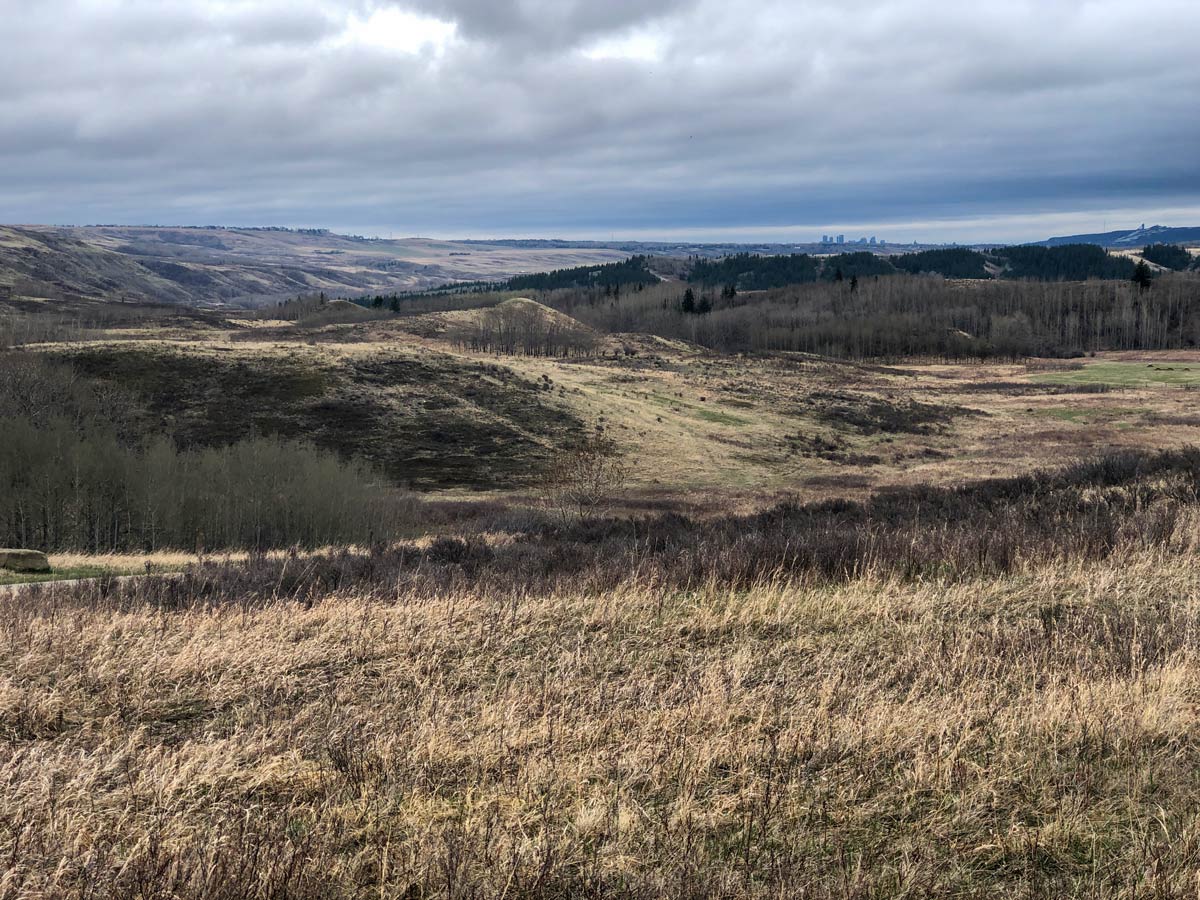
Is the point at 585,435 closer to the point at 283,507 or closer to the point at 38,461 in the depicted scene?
the point at 283,507

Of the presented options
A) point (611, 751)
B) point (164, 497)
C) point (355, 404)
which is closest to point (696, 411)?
point (355, 404)

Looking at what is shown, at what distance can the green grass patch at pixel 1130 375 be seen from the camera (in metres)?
88.6

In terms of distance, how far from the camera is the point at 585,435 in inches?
2376

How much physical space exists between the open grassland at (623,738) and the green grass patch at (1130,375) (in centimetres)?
9570

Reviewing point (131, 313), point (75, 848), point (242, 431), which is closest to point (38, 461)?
point (242, 431)

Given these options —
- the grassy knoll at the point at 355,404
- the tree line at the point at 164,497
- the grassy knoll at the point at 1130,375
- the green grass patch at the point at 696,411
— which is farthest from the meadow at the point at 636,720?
the grassy knoll at the point at 1130,375

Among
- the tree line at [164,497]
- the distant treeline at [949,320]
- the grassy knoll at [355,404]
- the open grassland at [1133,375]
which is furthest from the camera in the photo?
the distant treeline at [949,320]

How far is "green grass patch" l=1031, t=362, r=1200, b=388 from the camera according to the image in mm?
88625

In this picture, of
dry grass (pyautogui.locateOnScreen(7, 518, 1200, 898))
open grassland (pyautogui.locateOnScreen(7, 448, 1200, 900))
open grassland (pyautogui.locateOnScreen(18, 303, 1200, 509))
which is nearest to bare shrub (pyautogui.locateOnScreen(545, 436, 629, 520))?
open grassland (pyautogui.locateOnScreen(18, 303, 1200, 509))

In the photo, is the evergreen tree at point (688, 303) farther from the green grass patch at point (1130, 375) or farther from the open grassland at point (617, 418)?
the open grassland at point (617, 418)

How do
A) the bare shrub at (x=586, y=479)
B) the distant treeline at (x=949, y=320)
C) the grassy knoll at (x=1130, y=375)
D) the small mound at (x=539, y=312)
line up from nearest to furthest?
the bare shrub at (x=586, y=479) < the grassy knoll at (x=1130, y=375) < the small mound at (x=539, y=312) < the distant treeline at (x=949, y=320)

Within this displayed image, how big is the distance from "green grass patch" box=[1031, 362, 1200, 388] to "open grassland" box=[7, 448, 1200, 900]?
9570 cm

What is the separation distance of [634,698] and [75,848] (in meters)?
3.56

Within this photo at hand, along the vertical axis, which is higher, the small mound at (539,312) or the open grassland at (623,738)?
Result: the small mound at (539,312)
